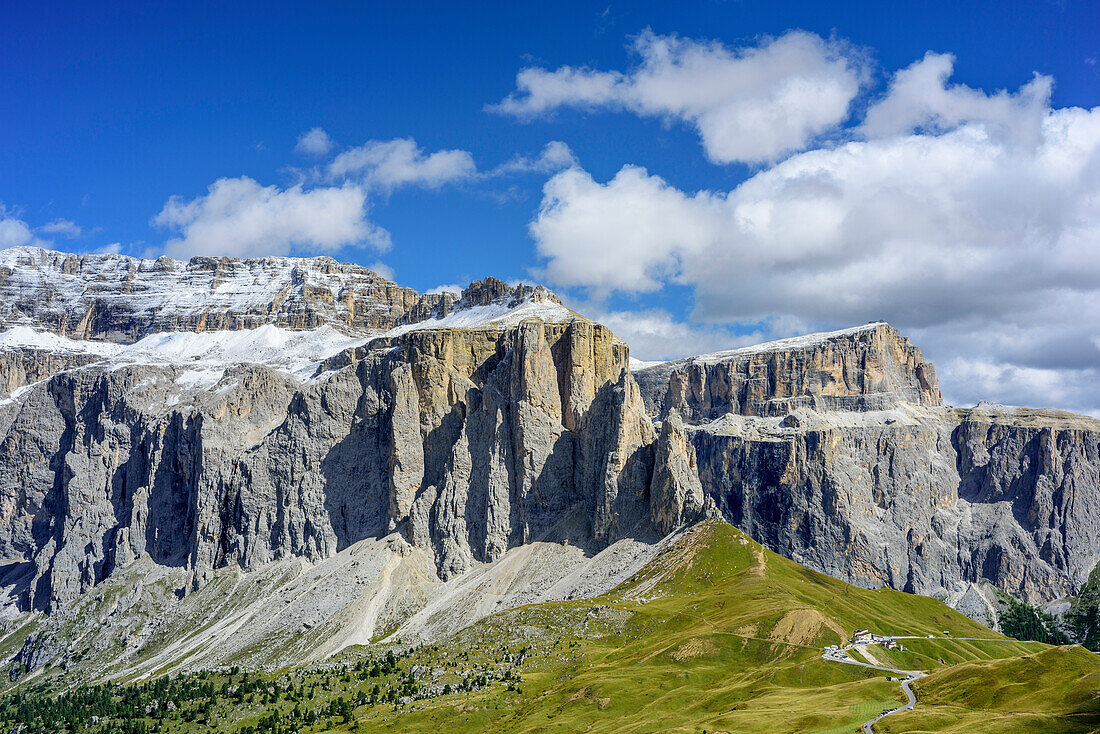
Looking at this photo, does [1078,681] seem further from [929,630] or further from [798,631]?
[929,630]

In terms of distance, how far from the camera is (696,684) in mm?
145875

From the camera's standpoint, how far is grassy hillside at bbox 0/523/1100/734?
105 meters

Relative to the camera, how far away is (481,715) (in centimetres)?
15475

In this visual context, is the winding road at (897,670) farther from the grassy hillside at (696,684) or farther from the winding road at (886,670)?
the grassy hillside at (696,684)

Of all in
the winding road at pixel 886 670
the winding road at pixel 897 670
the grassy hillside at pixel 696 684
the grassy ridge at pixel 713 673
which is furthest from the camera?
the grassy ridge at pixel 713 673

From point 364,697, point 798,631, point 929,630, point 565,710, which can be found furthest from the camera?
point 929,630

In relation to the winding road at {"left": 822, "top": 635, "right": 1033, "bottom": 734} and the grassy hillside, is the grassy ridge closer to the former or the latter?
the grassy hillside

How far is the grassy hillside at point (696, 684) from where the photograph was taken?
105250 mm

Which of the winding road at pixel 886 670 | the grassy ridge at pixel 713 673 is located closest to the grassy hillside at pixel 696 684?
the grassy ridge at pixel 713 673

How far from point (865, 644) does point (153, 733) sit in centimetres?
14580

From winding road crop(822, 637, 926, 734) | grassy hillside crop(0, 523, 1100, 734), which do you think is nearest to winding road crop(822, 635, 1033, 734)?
winding road crop(822, 637, 926, 734)

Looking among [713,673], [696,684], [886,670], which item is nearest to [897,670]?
[886,670]

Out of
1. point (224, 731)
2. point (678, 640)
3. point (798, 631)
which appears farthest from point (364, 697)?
point (798, 631)

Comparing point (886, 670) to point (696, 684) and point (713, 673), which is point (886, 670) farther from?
point (696, 684)
